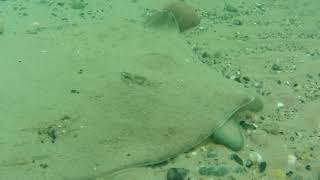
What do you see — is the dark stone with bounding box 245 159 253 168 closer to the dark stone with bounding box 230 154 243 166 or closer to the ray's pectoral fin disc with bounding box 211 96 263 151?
the dark stone with bounding box 230 154 243 166

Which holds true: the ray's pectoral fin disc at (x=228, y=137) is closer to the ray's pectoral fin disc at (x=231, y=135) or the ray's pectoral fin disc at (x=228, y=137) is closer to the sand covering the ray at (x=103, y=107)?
the ray's pectoral fin disc at (x=231, y=135)

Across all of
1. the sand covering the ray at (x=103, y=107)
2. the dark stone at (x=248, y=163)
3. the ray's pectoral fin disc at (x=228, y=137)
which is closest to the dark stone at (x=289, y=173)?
the dark stone at (x=248, y=163)

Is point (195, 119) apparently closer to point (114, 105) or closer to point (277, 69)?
point (114, 105)

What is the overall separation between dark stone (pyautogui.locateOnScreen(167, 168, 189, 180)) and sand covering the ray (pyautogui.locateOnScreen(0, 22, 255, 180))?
16cm

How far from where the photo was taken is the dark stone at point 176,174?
362 centimetres

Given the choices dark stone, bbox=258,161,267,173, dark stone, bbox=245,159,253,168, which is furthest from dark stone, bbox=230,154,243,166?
dark stone, bbox=258,161,267,173

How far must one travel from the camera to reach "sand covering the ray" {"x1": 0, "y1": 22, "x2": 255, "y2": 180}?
11.8 feet

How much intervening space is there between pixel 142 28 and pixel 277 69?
198cm

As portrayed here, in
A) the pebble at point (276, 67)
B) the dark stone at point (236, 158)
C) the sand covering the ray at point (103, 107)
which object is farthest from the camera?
the pebble at point (276, 67)

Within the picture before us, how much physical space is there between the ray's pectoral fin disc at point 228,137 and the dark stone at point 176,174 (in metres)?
0.54

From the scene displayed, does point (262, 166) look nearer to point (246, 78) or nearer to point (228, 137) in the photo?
→ point (228, 137)

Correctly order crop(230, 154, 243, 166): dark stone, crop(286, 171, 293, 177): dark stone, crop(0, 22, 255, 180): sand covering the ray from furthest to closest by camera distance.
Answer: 1. crop(230, 154, 243, 166): dark stone
2. crop(286, 171, 293, 177): dark stone
3. crop(0, 22, 255, 180): sand covering the ray

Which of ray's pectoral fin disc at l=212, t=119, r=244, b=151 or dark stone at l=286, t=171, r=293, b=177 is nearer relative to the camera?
dark stone at l=286, t=171, r=293, b=177

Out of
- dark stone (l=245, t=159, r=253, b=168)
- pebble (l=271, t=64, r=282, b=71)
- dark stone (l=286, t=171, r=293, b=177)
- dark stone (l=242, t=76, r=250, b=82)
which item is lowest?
dark stone (l=245, t=159, r=253, b=168)
